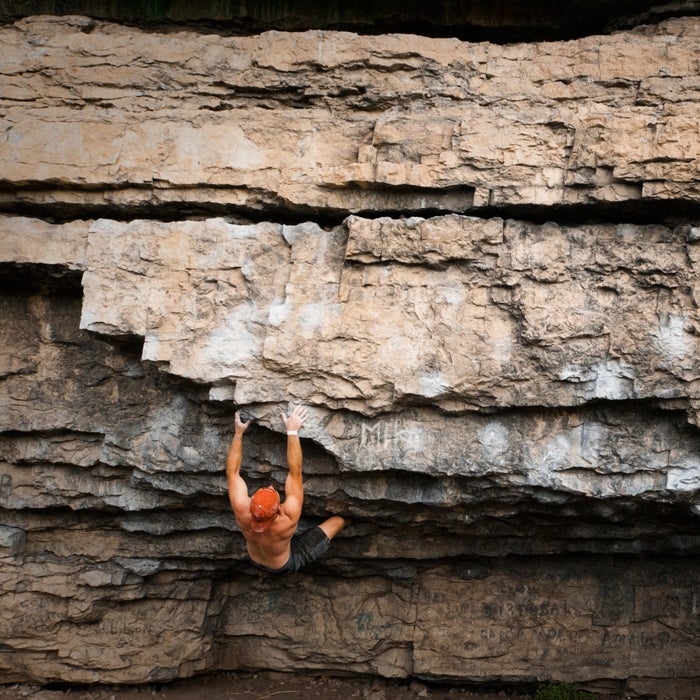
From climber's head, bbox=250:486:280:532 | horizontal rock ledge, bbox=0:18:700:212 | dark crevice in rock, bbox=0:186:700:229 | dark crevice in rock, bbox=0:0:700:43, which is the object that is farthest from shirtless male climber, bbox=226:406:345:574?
dark crevice in rock, bbox=0:0:700:43

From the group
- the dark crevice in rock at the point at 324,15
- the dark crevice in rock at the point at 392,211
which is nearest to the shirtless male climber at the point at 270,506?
the dark crevice in rock at the point at 392,211

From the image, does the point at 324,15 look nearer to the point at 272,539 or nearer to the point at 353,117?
the point at 353,117

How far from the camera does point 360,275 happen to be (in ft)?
12.5

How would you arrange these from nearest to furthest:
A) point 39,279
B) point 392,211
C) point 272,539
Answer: point 392,211
point 272,539
point 39,279

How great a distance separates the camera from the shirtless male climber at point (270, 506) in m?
3.79

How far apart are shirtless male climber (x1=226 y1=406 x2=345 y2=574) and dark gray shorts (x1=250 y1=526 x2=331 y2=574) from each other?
0.01 metres

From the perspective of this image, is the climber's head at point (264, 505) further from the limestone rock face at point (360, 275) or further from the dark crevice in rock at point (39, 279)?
the dark crevice in rock at point (39, 279)

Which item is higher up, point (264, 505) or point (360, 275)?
point (360, 275)

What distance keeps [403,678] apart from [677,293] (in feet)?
11.3

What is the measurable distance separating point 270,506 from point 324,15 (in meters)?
3.10

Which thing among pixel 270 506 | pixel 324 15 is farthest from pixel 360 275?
pixel 324 15

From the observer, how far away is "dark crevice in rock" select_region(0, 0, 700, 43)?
450 centimetres

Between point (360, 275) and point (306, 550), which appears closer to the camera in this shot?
point (360, 275)

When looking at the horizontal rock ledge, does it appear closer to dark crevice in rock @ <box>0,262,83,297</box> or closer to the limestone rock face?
the limestone rock face
